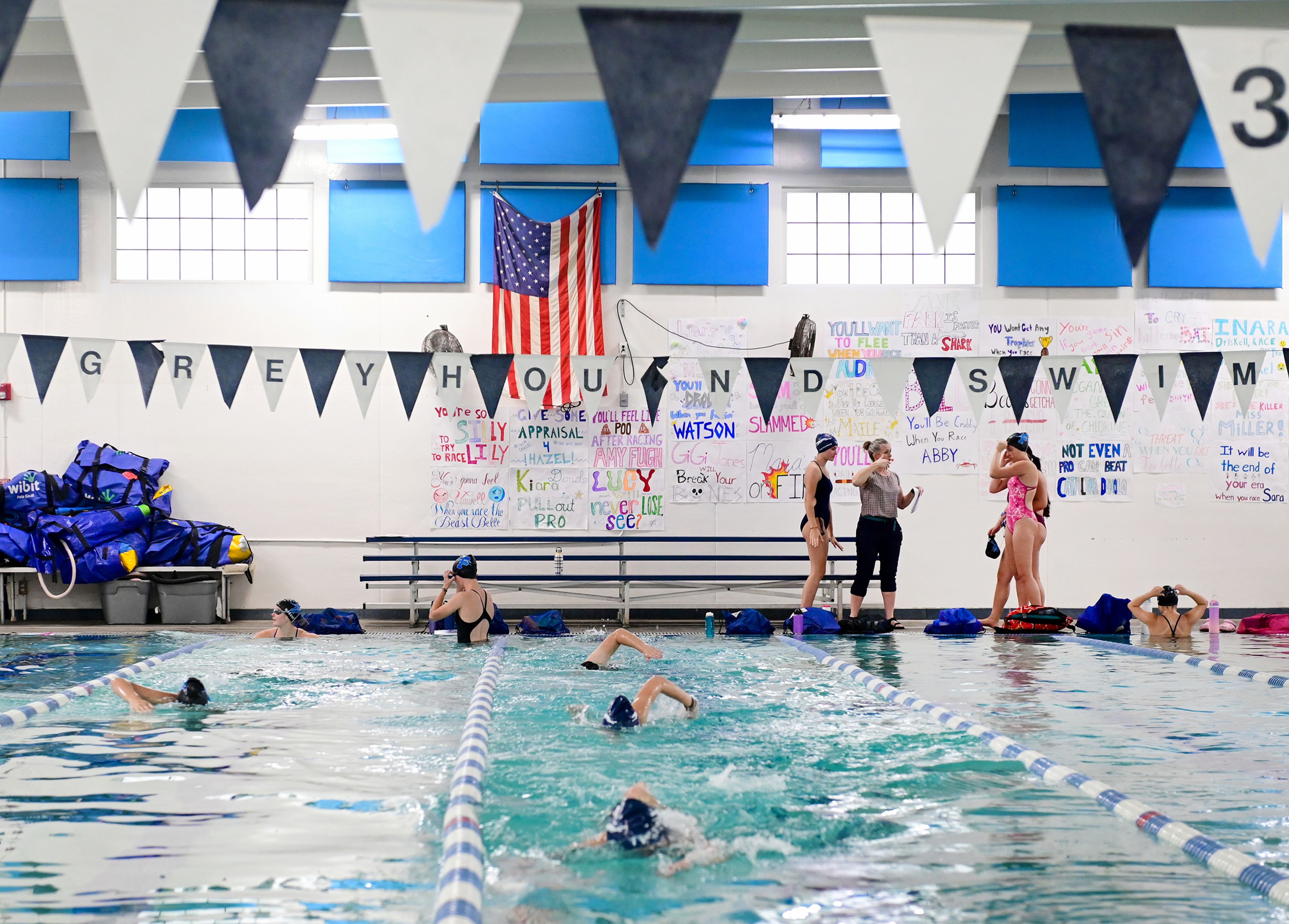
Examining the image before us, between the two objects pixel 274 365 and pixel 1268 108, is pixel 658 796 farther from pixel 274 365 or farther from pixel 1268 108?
pixel 274 365

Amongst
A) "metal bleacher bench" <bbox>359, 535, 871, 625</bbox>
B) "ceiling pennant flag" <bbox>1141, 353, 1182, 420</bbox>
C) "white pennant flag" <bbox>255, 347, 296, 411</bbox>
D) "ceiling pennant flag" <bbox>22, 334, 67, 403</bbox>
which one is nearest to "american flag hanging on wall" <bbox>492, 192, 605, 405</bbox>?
"metal bleacher bench" <bbox>359, 535, 871, 625</bbox>

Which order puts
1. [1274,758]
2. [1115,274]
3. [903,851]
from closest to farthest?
Answer: 1. [903,851]
2. [1274,758]
3. [1115,274]

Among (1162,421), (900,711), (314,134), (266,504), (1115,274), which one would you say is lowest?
(900,711)

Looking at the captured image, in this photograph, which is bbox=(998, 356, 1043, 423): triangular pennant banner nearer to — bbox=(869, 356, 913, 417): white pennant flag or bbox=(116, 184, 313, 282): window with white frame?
bbox=(869, 356, 913, 417): white pennant flag

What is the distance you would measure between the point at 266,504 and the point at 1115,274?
9.67 m

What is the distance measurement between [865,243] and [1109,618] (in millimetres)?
4816

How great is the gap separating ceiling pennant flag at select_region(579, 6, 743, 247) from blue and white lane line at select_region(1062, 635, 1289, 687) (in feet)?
18.6

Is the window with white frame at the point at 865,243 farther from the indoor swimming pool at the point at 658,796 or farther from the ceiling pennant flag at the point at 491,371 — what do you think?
the indoor swimming pool at the point at 658,796

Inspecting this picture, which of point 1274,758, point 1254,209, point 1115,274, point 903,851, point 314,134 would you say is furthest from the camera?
point 1115,274

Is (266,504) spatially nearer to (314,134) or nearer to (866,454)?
(314,134)

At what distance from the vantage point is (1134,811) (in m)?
3.74

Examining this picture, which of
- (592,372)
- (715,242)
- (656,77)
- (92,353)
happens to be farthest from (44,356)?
(656,77)

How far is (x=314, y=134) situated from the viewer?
10.7 metres

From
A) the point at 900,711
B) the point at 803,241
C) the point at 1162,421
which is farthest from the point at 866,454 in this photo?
the point at 900,711
